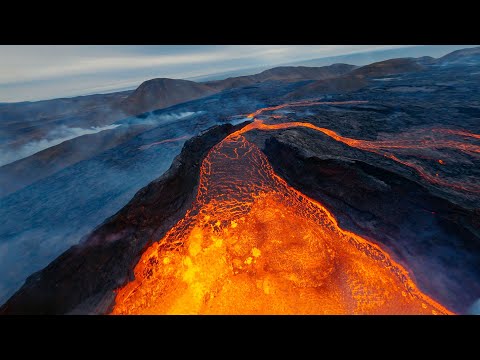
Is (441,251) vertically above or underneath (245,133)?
underneath

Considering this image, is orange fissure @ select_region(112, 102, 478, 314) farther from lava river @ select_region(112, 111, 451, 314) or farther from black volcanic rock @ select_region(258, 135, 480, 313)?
black volcanic rock @ select_region(258, 135, 480, 313)

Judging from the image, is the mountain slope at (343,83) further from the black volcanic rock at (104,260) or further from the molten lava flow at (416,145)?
the black volcanic rock at (104,260)

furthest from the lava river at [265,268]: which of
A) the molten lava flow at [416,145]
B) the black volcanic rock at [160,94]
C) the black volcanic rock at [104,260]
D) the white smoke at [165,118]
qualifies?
the black volcanic rock at [160,94]

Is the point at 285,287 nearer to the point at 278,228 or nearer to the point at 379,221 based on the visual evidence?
the point at 278,228

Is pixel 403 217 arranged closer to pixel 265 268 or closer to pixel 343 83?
pixel 265 268

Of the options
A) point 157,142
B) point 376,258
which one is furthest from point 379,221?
point 157,142

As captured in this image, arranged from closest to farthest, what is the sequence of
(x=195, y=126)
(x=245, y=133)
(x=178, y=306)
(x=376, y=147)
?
(x=178, y=306) → (x=376, y=147) → (x=245, y=133) → (x=195, y=126)
